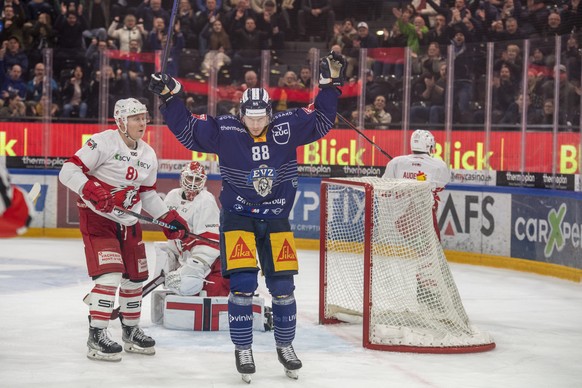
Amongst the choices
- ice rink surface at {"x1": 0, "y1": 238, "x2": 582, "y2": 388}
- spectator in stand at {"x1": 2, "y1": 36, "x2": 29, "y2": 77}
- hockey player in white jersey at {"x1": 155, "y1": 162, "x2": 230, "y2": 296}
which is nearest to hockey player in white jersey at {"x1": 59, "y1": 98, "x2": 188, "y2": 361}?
ice rink surface at {"x1": 0, "y1": 238, "x2": 582, "y2": 388}

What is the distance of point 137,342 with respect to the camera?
5.80 meters

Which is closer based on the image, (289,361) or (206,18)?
(289,361)

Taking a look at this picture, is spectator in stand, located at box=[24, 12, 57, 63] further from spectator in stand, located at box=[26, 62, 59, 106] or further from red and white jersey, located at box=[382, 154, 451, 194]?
red and white jersey, located at box=[382, 154, 451, 194]

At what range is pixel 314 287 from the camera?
346 inches

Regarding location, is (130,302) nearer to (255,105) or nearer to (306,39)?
(255,105)

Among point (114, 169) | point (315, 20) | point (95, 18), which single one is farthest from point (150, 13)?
point (114, 169)

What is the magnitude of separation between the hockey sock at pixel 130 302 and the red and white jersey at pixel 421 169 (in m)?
2.35

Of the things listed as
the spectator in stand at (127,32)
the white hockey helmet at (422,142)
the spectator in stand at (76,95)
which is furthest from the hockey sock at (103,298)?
the spectator in stand at (127,32)

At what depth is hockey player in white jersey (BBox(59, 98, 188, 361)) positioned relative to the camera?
18.1 ft

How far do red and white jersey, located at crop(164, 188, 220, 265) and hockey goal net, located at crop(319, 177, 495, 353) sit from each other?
82 cm

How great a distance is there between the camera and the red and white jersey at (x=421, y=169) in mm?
7355

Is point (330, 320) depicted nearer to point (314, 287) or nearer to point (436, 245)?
point (436, 245)

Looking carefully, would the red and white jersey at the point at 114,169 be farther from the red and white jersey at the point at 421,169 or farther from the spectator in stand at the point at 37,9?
the spectator in stand at the point at 37,9

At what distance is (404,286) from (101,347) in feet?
6.34
